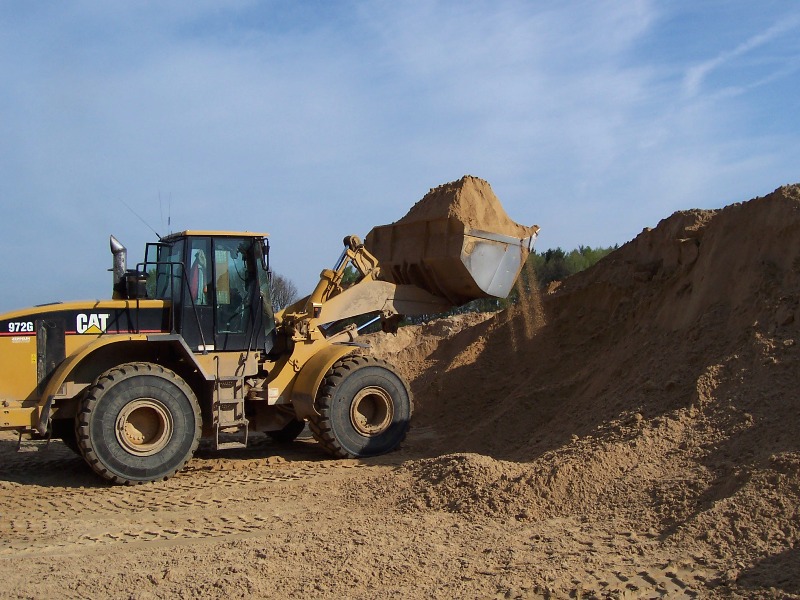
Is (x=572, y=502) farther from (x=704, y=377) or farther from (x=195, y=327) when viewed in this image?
(x=195, y=327)

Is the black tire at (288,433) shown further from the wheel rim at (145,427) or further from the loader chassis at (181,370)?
the wheel rim at (145,427)

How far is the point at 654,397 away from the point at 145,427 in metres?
5.05

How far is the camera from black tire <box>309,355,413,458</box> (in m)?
9.54

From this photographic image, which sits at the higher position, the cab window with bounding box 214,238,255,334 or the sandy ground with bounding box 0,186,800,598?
the cab window with bounding box 214,238,255,334

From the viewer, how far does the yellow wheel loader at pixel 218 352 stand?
27.8ft

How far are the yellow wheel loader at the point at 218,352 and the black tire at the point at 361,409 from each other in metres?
0.01

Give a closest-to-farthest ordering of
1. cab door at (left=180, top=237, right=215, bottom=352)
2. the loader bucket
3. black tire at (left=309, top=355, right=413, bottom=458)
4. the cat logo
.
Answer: the cat logo < cab door at (left=180, top=237, right=215, bottom=352) < black tire at (left=309, top=355, right=413, bottom=458) < the loader bucket

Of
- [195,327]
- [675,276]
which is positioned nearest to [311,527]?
[195,327]

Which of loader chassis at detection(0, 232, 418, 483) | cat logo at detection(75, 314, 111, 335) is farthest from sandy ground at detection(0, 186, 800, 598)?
cat logo at detection(75, 314, 111, 335)

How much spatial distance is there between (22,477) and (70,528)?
2.62m

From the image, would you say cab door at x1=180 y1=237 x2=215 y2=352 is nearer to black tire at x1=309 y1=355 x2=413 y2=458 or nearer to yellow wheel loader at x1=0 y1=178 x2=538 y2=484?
yellow wheel loader at x1=0 y1=178 x2=538 y2=484

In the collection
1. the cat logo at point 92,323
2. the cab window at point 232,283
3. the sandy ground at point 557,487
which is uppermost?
the cab window at point 232,283

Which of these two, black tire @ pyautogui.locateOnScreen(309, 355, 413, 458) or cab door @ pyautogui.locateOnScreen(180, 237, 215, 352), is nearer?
cab door @ pyautogui.locateOnScreen(180, 237, 215, 352)

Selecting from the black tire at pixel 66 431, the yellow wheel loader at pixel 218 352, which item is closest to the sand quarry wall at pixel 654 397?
the yellow wheel loader at pixel 218 352
